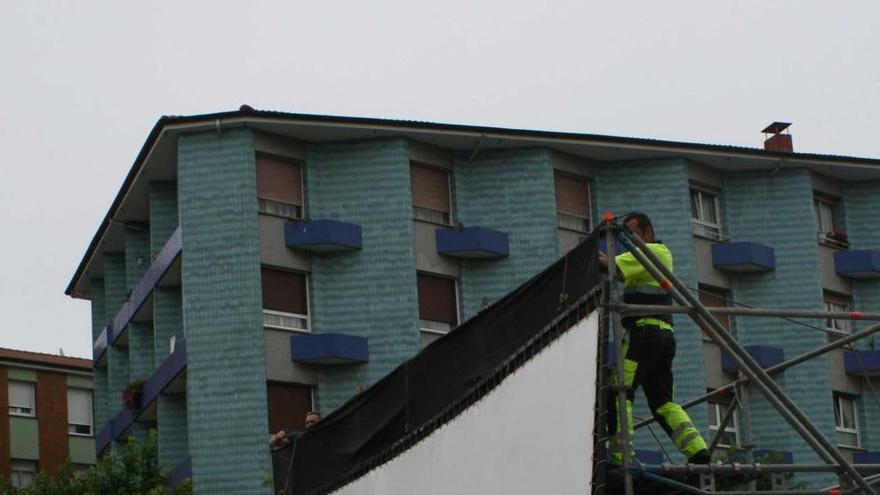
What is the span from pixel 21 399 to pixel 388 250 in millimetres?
23836

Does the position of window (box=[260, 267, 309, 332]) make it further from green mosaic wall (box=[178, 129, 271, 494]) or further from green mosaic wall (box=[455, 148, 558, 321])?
green mosaic wall (box=[455, 148, 558, 321])

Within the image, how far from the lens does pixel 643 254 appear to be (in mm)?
12453

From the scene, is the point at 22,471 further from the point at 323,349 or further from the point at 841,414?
the point at 841,414

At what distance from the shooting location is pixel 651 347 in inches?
512

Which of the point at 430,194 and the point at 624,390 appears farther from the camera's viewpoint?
the point at 430,194

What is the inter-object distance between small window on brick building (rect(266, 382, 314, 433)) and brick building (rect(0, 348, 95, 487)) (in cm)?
2144

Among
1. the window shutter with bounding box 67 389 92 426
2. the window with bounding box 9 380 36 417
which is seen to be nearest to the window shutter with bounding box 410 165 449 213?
the window with bounding box 9 380 36 417

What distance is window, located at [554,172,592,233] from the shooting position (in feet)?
142

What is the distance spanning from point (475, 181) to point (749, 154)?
7474mm

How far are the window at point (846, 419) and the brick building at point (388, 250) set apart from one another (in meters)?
0.08

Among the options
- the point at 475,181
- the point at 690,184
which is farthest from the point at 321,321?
the point at 690,184

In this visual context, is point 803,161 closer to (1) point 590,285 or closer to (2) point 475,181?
(2) point 475,181

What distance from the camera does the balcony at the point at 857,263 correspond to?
46844mm

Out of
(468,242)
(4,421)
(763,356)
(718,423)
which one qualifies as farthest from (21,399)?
(763,356)
